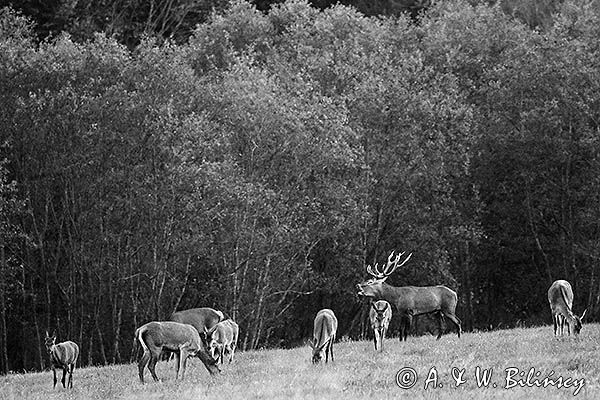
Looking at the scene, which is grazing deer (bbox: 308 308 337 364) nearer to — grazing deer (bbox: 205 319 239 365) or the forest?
grazing deer (bbox: 205 319 239 365)

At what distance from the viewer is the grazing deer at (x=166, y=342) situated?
20500 mm

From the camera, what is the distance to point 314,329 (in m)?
21.9

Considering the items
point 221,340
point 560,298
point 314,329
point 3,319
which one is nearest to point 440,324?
point 560,298

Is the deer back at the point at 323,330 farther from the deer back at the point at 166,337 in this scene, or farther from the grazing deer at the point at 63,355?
the grazing deer at the point at 63,355

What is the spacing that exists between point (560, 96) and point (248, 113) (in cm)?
1185

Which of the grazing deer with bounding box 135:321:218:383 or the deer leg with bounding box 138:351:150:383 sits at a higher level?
the grazing deer with bounding box 135:321:218:383

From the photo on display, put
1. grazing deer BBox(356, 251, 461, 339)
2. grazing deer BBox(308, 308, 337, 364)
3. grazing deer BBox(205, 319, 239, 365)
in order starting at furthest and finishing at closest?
grazing deer BBox(356, 251, 461, 339) → grazing deer BBox(205, 319, 239, 365) → grazing deer BBox(308, 308, 337, 364)

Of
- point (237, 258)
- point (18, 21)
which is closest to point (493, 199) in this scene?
point (237, 258)

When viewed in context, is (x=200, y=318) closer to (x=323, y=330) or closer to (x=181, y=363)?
(x=323, y=330)

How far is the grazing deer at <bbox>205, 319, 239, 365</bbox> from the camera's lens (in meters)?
22.8
